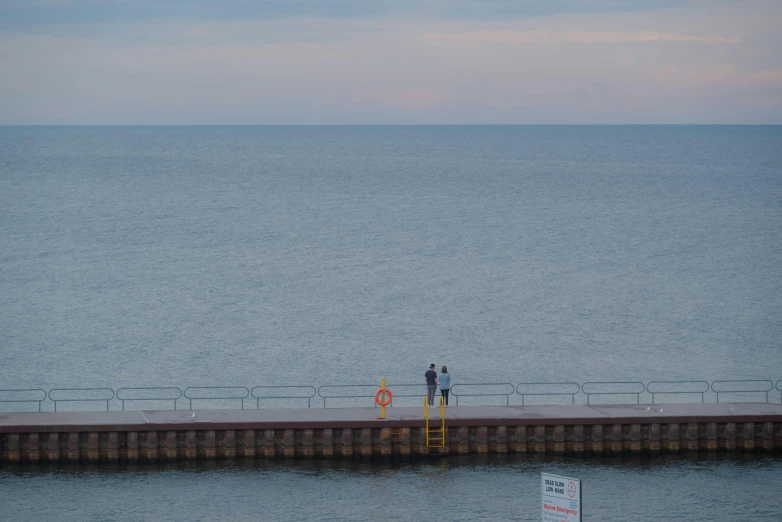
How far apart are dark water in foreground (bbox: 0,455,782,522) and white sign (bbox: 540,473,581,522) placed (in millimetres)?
13224

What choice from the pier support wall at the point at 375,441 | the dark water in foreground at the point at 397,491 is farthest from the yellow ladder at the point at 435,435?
the dark water in foreground at the point at 397,491

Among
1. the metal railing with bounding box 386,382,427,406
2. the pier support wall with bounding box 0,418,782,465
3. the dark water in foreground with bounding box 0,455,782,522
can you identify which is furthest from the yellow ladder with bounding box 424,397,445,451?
the metal railing with bounding box 386,382,427,406

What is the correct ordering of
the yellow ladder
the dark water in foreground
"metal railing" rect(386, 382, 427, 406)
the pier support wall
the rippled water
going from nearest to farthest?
the dark water in foreground, the pier support wall, the yellow ladder, "metal railing" rect(386, 382, 427, 406), the rippled water

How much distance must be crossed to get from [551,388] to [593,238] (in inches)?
2127

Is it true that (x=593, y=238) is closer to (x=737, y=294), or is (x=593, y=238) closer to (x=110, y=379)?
(x=737, y=294)

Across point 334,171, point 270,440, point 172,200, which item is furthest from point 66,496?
point 334,171

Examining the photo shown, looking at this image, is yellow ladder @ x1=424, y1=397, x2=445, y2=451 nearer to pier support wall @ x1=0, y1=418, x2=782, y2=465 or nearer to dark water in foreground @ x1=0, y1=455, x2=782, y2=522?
pier support wall @ x1=0, y1=418, x2=782, y2=465

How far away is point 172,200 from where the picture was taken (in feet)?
→ 465

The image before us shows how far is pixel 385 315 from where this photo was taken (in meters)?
69.4

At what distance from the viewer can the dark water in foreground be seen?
108ft

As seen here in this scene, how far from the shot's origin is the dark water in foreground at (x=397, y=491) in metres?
32.9

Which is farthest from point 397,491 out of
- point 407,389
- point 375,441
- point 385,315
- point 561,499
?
point 385,315

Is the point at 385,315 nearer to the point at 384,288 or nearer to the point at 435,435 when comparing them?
the point at 384,288

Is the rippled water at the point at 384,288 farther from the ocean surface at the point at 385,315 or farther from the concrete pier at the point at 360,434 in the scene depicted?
the concrete pier at the point at 360,434
